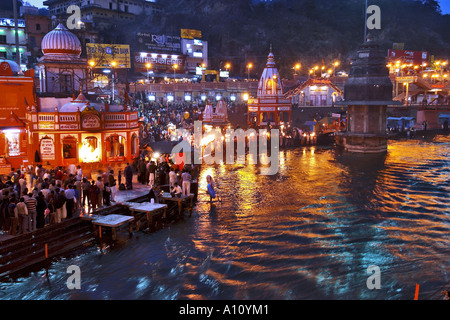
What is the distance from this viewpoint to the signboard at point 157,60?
69188 mm

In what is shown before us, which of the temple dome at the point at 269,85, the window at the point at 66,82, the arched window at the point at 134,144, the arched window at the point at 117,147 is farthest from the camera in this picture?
the temple dome at the point at 269,85

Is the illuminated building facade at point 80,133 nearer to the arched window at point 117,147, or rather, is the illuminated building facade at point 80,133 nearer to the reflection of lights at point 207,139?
the arched window at point 117,147

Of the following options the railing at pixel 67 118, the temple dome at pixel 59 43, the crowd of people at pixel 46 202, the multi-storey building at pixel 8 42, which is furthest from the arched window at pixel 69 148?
the multi-storey building at pixel 8 42

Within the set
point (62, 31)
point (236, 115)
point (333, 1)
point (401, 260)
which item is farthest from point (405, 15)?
point (401, 260)

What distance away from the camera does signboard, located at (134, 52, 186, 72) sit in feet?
227

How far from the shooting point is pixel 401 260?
11.6 metres

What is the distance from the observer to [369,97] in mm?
32125

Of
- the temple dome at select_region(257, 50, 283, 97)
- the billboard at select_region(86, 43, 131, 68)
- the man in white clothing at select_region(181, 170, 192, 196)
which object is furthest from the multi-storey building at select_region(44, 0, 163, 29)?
the man in white clothing at select_region(181, 170, 192, 196)

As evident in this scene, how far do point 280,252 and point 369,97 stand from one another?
23.8m

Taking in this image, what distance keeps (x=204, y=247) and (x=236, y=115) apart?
3724cm

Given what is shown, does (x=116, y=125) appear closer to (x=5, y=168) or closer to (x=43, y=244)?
(x=5, y=168)

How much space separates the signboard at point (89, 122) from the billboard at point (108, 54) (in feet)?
135

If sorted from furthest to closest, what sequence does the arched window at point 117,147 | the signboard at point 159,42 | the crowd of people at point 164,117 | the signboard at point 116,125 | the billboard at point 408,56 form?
1. the billboard at point 408,56
2. the signboard at point 159,42
3. the crowd of people at point 164,117
4. the arched window at point 117,147
5. the signboard at point 116,125

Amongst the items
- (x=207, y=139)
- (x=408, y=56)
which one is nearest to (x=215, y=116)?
(x=207, y=139)
